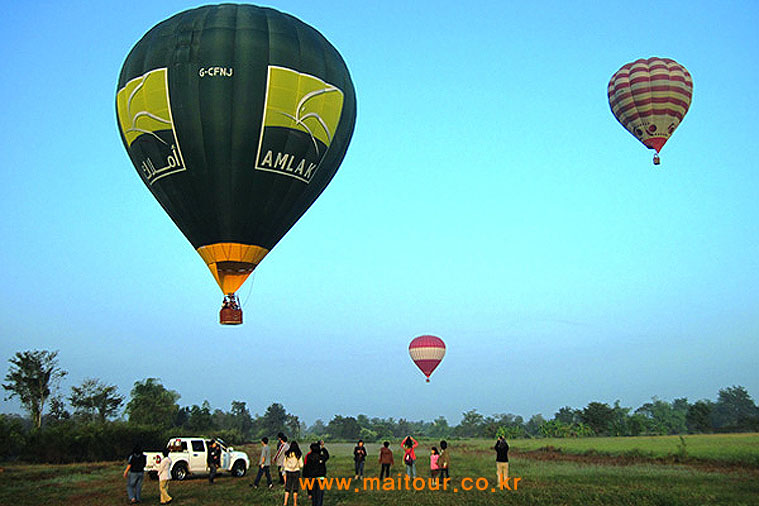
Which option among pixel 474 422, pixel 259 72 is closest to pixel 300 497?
pixel 259 72

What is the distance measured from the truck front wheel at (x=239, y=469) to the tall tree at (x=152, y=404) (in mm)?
54844

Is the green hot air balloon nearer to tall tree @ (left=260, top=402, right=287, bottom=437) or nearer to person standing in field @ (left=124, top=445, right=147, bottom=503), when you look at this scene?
person standing in field @ (left=124, top=445, right=147, bottom=503)

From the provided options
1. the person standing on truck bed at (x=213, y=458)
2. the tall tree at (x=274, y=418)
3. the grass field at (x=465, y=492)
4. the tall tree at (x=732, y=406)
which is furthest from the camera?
the tall tree at (x=732, y=406)

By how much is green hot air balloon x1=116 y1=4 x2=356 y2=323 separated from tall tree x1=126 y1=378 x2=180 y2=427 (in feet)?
200

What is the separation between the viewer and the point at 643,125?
3853cm

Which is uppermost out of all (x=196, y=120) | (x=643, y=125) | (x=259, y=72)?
(x=643, y=125)

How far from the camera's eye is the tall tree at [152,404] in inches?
3091

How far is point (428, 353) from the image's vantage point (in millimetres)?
53219

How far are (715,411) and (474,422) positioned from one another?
260 feet

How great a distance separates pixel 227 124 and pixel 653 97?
88.2 feet

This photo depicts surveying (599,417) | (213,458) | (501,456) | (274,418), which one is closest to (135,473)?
(213,458)

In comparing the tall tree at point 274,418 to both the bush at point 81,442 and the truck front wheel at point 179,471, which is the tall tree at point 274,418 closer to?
the bush at point 81,442

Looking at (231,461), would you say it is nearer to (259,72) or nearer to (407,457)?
(407,457)

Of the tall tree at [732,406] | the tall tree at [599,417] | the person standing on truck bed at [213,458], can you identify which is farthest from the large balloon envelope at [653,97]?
the tall tree at [732,406]
